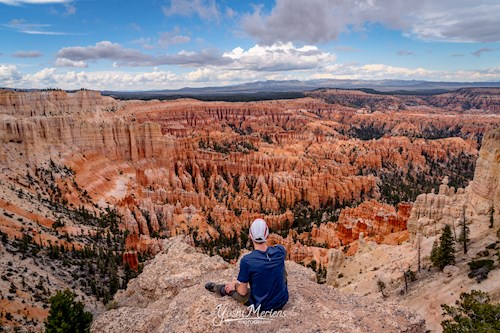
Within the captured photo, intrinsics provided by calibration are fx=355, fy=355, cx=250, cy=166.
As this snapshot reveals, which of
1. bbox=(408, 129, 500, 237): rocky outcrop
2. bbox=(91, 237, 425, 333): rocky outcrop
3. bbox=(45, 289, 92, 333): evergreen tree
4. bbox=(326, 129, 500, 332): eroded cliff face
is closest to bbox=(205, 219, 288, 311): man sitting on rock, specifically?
bbox=(91, 237, 425, 333): rocky outcrop

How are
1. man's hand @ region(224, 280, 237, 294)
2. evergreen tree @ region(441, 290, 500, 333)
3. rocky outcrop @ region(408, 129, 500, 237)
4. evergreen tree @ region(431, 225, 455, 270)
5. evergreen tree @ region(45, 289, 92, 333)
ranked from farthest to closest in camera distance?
rocky outcrop @ region(408, 129, 500, 237) → evergreen tree @ region(431, 225, 455, 270) → evergreen tree @ region(45, 289, 92, 333) → evergreen tree @ region(441, 290, 500, 333) → man's hand @ region(224, 280, 237, 294)

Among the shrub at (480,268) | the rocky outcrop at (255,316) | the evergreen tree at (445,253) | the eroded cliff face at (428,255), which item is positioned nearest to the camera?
the rocky outcrop at (255,316)

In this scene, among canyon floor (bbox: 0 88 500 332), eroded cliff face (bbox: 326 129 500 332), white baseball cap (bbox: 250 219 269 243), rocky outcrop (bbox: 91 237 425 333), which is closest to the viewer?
white baseball cap (bbox: 250 219 269 243)

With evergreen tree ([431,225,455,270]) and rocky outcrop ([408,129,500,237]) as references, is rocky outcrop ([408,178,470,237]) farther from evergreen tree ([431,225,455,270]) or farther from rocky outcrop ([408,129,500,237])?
evergreen tree ([431,225,455,270])

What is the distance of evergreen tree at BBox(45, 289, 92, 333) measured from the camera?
31.9 feet

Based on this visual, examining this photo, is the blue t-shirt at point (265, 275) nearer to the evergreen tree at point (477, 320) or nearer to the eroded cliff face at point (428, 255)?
the evergreen tree at point (477, 320)

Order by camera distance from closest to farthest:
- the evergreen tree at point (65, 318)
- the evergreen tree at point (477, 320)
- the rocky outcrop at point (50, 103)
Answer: the evergreen tree at point (477, 320)
the evergreen tree at point (65, 318)
the rocky outcrop at point (50, 103)

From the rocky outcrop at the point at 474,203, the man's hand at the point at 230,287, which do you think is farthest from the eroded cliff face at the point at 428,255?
the man's hand at the point at 230,287

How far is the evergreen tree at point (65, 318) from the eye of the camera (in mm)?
9719

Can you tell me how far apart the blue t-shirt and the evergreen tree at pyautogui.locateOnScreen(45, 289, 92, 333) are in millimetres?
6028

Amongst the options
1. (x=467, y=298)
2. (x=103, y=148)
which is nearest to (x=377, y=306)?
(x=467, y=298)

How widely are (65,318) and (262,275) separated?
7.26 m

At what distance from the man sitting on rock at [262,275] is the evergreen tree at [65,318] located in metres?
5.92

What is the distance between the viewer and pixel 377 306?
23.5ft
